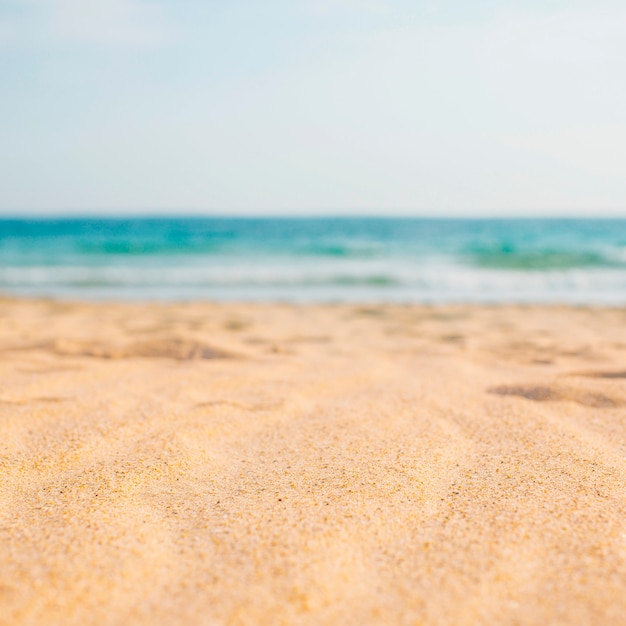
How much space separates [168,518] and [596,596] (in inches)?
36.3

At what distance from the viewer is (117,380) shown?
2.66 meters

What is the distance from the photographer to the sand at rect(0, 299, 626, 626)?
3.81 feet

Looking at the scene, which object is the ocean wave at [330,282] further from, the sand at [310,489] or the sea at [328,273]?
the sand at [310,489]

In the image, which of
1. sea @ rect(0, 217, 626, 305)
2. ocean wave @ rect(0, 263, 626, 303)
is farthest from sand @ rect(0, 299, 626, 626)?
ocean wave @ rect(0, 263, 626, 303)

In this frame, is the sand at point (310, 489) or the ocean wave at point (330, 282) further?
the ocean wave at point (330, 282)

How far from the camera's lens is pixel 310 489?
1.61 metres

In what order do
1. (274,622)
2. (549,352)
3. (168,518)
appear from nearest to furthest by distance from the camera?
1. (274,622)
2. (168,518)
3. (549,352)

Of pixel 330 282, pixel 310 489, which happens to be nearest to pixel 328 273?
pixel 330 282

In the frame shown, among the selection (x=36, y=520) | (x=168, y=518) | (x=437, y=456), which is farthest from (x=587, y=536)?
(x=36, y=520)

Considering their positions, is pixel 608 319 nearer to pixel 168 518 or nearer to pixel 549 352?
pixel 549 352

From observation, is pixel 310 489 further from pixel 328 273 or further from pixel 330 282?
pixel 328 273

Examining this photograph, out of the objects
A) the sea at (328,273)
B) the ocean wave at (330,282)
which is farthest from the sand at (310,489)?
the ocean wave at (330,282)

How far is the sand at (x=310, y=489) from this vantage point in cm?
116

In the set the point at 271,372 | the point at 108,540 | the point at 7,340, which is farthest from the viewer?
the point at 7,340
